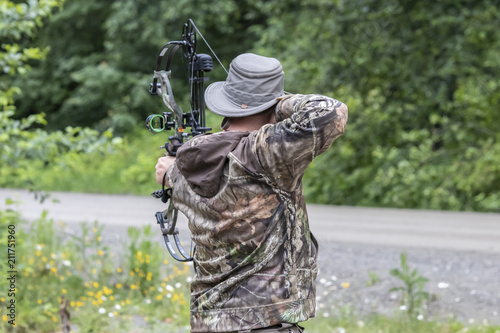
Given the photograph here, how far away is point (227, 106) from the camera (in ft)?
8.60

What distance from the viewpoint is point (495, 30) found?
11094 millimetres

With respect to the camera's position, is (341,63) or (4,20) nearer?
(4,20)

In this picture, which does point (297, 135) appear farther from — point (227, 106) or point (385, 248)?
point (385, 248)

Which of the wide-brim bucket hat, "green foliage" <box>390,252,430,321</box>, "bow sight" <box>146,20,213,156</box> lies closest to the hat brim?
the wide-brim bucket hat

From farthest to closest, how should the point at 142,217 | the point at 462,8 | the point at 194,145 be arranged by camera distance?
the point at 462,8
the point at 142,217
the point at 194,145

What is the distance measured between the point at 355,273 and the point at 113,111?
11.6m

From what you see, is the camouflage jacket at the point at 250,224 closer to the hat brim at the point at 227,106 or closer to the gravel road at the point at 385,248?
the hat brim at the point at 227,106

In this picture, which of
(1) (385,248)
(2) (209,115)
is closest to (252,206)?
(1) (385,248)

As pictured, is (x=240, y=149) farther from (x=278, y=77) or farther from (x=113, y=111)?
(x=113, y=111)

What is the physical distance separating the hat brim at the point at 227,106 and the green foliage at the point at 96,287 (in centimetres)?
257

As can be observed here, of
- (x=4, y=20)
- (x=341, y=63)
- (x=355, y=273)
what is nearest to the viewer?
(x=4, y=20)

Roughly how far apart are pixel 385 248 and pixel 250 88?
5763 millimetres

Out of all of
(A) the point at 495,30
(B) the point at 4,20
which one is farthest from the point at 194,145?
(A) the point at 495,30

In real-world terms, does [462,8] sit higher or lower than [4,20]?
higher
